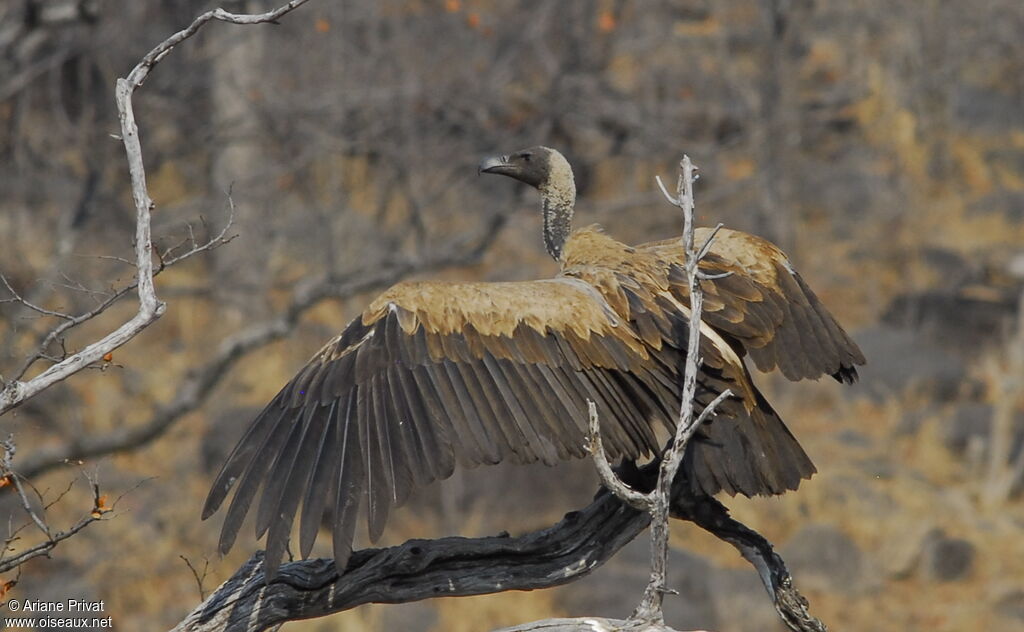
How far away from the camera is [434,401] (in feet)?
15.4

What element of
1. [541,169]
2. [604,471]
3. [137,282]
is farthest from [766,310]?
[137,282]

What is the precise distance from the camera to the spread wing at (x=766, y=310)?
5.44 meters

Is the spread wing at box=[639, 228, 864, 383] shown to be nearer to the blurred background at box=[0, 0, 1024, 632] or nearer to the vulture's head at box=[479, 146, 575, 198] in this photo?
the vulture's head at box=[479, 146, 575, 198]

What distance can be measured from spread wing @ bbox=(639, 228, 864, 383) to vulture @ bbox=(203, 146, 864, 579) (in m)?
0.01

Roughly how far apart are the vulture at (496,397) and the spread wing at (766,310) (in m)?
0.01

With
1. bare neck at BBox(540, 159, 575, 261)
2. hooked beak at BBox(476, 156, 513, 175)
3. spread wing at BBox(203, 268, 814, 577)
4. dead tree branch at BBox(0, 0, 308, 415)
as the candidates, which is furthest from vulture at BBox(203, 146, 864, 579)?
hooked beak at BBox(476, 156, 513, 175)

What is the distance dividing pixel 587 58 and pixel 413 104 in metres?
2.00

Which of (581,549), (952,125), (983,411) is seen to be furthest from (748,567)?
(952,125)

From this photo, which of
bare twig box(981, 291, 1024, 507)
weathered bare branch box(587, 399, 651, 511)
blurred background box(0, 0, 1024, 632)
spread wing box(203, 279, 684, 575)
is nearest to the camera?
weathered bare branch box(587, 399, 651, 511)

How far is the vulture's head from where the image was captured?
6.50m

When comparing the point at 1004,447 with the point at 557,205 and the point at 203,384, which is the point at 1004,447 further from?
the point at 557,205

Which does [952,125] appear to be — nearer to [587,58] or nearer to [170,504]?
[587,58]

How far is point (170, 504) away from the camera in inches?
509

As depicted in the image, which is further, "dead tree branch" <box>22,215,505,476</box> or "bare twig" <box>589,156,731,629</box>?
"dead tree branch" <box>22,215,505,476</box>
